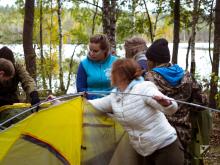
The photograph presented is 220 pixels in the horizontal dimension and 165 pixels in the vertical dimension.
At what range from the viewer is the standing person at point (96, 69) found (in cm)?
449

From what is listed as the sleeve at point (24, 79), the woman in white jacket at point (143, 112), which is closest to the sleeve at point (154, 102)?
the woman in white jacket at point (143, 112)

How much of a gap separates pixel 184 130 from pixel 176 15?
10.6 m

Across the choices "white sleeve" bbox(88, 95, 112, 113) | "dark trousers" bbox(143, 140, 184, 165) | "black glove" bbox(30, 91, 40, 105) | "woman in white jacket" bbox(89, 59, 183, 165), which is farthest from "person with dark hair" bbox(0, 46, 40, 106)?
"dark trousers" bbox(143, 140, 184, 165)

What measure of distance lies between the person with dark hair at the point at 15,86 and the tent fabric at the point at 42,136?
1.38 meters

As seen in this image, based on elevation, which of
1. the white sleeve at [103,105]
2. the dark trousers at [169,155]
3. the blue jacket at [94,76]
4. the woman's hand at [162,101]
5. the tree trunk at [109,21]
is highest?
the tree trunk at [109,21]

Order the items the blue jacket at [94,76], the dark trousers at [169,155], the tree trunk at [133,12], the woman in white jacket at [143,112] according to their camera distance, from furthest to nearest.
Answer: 1. the tree trunk at [133,12]
2. the blue jacket at [94,76]
3. the dark trousers at [169,155]
4. the woman in white jacket at [143,112]

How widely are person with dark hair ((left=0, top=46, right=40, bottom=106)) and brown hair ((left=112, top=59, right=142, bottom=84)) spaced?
5.54 feet

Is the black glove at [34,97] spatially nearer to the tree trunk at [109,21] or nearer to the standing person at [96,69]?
the standing person at [96,69]

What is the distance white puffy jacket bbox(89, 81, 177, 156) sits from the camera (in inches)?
133

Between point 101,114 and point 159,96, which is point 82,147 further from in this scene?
point 159,96

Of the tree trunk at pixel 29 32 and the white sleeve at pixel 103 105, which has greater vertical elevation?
the tree trunk at pixel 29 32

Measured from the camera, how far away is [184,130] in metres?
3.94

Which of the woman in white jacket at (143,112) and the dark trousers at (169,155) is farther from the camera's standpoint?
the dark trousers at (169,155)

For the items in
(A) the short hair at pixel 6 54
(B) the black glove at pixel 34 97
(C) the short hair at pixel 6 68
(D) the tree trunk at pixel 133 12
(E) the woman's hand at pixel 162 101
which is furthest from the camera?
(D) the tree trunk at pixel 133 12
